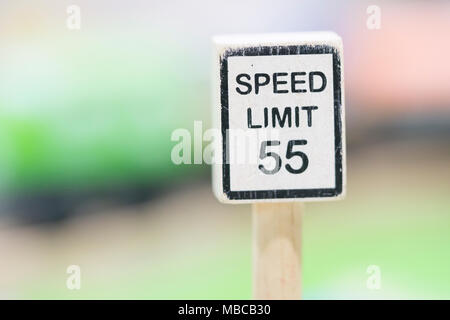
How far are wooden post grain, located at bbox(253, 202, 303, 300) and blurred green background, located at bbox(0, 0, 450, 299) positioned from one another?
33.5 inches

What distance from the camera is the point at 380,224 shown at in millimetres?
1848

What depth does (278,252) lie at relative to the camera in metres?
0.91

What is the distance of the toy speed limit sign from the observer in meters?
0.89

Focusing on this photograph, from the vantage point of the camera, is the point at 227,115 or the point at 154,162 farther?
the point at 154,162

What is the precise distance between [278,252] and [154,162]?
3.10ft

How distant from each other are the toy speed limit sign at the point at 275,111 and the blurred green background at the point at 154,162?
2.89ft

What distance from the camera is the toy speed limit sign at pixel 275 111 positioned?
2.93 feet

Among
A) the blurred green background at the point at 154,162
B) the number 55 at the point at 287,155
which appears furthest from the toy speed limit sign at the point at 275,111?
the blurred green background at the point at 154,162

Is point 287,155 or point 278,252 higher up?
point 287,155

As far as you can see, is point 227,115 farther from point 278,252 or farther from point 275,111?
point 278,252

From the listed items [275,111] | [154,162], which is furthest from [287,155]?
[154,162]

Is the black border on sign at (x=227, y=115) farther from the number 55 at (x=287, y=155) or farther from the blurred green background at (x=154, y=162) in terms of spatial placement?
the blurred green background at (x=154, y=162)

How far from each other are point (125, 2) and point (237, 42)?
0.93m

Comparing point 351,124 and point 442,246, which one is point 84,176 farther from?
point 442,246
